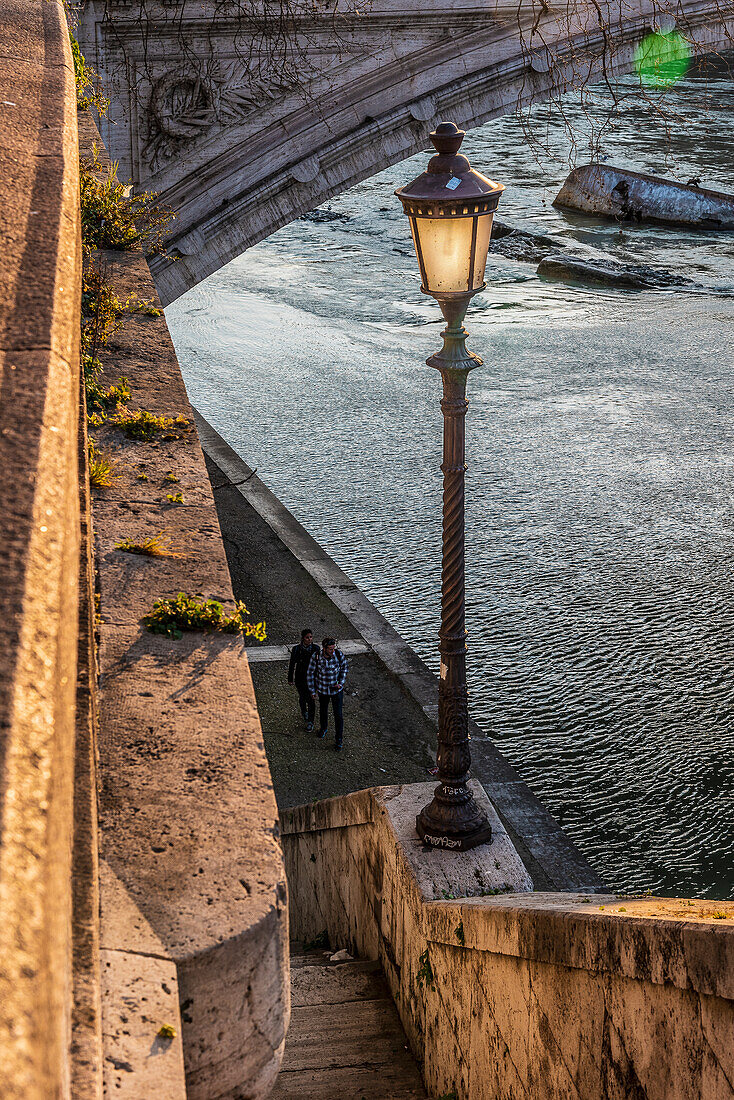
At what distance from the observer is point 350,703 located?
29.7ft

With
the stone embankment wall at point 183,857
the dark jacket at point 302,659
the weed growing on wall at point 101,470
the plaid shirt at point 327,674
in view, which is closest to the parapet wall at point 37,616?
the stone embankment wall at point 183,857

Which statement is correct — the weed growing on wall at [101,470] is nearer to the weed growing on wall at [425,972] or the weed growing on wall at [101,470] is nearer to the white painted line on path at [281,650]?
the weed growing on wall at [425,972]

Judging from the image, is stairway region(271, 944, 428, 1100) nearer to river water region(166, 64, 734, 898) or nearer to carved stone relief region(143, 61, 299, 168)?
river water region(166, 64, 734, 898)

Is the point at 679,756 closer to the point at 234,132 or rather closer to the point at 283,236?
the point at 234,132

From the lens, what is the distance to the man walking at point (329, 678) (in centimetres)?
795

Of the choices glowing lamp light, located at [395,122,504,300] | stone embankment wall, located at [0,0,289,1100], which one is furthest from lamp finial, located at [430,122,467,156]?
stone embankment wall, located at [0,0,289,1100]

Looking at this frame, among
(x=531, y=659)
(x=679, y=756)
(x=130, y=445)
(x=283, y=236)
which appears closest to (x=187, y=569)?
(x=130, y=445)

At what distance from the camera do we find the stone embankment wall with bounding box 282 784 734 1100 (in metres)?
2.61

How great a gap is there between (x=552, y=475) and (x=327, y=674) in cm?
721

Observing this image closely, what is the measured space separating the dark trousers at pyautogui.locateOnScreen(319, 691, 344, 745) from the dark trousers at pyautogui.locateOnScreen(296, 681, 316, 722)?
130 mm

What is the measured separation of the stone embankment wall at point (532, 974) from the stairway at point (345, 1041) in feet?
0.32

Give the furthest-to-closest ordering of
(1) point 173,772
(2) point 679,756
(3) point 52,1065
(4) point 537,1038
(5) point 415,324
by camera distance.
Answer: (5) point 415,324 < (2) point 679,756 < (4) point 537,1038 < (1) point 173,772 < (3) point 52,1065

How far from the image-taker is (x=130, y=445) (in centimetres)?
371

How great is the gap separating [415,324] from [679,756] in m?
13.5
